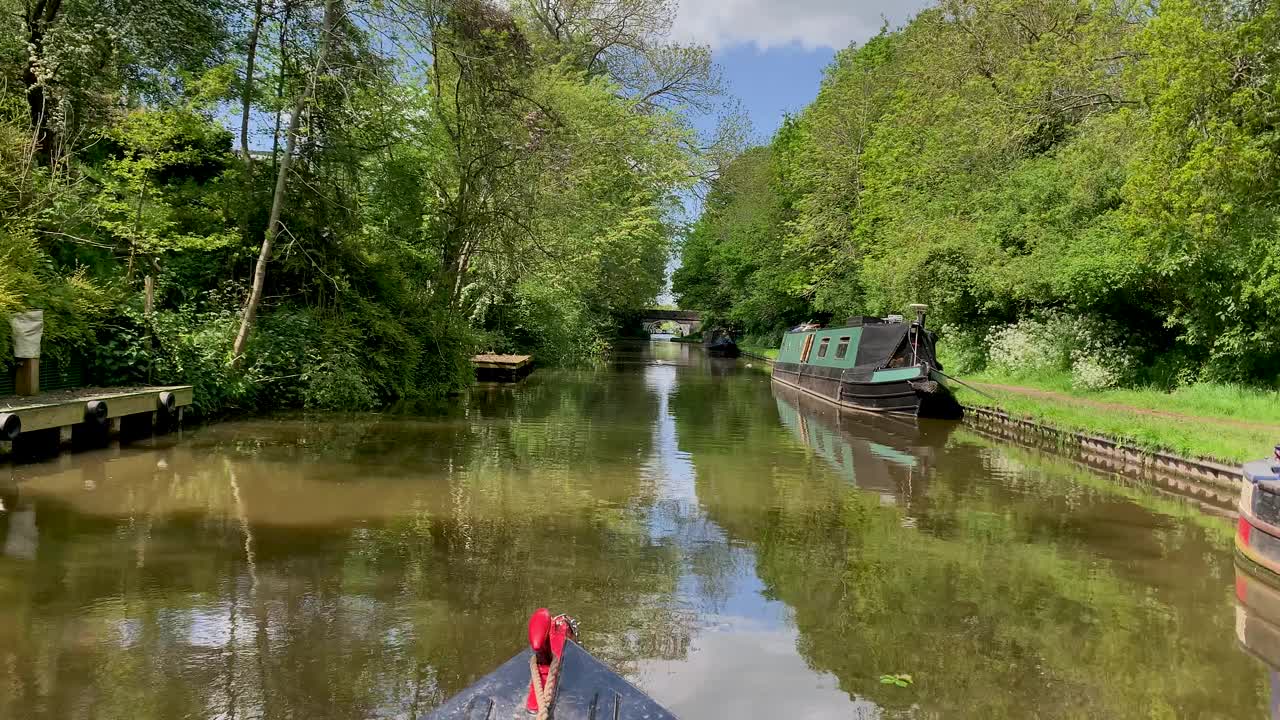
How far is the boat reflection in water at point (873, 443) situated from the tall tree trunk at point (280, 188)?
985 centimetres

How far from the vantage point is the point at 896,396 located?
764 inches

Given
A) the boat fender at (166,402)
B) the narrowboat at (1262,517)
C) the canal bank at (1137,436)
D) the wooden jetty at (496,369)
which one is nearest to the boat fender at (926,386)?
the canal bank at (1137,436)

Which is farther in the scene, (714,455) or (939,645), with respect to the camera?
(714,455)

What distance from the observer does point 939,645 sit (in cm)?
552

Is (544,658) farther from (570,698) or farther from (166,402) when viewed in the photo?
(166,402)

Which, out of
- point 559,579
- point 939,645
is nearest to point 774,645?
point 939,645

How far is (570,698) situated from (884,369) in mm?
18104

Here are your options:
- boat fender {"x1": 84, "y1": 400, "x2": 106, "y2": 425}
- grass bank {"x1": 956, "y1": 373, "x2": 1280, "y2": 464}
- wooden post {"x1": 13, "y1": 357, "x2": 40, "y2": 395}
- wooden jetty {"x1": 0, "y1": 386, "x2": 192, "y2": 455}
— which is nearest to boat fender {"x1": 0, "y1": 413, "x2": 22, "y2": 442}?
wooden jetty {"x1": 0, "y1": 386, "x2": 192, "y2": 455}

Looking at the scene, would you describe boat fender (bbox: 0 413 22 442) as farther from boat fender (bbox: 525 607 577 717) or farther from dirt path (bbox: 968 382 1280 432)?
dirt path (bbox: 968 382 1280 432)

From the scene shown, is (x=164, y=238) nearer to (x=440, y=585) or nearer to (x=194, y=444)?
(x=194, y=444)

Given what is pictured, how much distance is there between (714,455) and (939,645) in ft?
25.6

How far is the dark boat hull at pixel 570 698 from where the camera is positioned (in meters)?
2.93

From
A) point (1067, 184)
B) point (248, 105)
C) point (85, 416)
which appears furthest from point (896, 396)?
point (85, 416)

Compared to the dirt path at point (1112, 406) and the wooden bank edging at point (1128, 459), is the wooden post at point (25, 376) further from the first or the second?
the dirt path at point (1112, 406)
